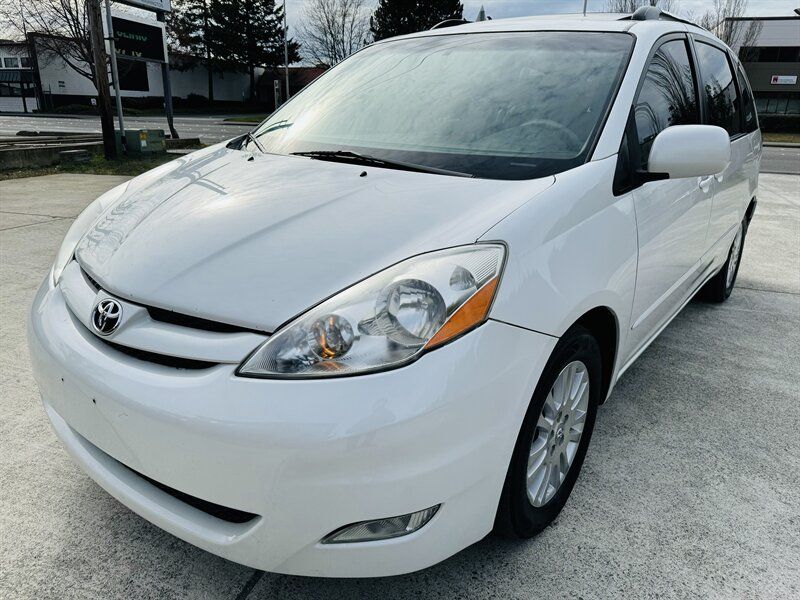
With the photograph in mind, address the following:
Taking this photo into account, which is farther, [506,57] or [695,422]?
[695,422]

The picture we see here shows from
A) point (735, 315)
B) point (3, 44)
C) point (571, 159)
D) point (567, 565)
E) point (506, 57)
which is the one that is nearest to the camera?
point (567, 565)

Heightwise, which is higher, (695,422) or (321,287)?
(321,287)

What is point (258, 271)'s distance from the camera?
1.60 m

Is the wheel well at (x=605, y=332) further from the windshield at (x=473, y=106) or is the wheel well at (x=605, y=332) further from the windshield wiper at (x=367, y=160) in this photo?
the windshield wiper at (x=367, y=160)

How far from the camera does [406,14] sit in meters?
43.2

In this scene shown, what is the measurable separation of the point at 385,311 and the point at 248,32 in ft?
180

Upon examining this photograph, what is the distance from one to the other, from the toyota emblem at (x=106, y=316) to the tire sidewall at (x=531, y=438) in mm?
1100

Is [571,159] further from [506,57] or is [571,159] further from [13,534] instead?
[13,534]

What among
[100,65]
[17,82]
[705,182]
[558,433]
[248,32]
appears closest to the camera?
[558,433]

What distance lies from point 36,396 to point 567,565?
2.37 metres

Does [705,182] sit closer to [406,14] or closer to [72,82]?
[406,14]

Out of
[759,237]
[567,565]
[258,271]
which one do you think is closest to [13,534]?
[258,271]

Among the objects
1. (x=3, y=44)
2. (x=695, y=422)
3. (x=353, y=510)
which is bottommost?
(x=695, y=422)

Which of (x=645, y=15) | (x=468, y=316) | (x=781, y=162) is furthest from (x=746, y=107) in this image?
(x=781, y=162)
